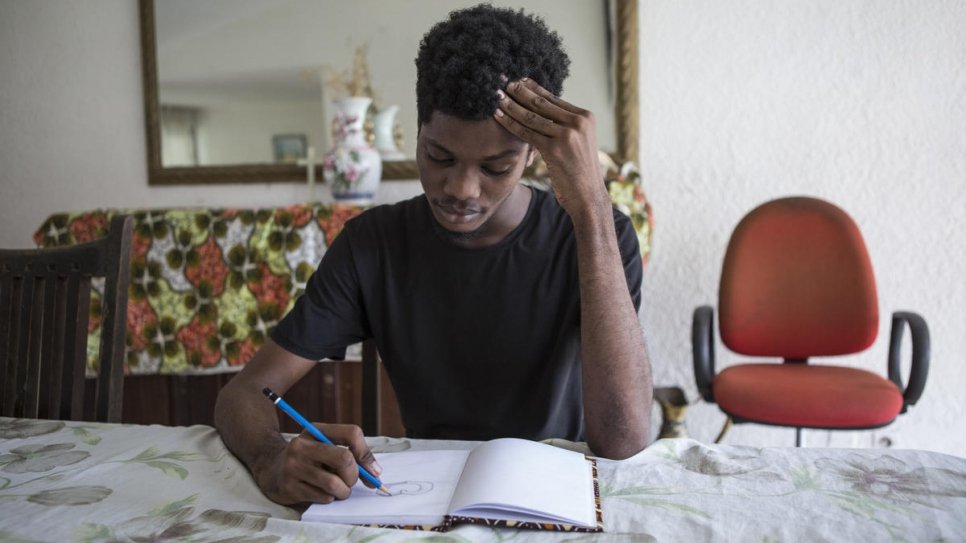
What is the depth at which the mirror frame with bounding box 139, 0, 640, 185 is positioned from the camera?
2.47 metres

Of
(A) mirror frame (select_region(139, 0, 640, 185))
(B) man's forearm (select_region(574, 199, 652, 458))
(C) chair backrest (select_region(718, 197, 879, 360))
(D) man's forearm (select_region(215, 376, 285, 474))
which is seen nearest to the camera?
(D) man's forearm (select_region(215, 376, 285, 474))

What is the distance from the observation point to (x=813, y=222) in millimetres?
2086

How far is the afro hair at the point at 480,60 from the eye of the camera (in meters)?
0.99

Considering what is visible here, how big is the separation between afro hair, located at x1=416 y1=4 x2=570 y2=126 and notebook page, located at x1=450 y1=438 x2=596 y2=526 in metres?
0.46

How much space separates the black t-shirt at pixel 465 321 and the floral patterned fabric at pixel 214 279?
1057 mm

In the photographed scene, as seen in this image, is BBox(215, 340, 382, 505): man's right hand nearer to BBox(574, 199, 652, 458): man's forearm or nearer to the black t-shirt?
the black t-shirt

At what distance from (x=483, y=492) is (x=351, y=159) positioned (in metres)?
1.82

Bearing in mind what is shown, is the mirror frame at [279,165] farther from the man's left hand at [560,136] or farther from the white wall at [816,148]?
the man's left hand at [560,136]

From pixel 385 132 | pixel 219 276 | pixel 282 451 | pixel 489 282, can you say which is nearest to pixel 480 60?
pixel 489 282

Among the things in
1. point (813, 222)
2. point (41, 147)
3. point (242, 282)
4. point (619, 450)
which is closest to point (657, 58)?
point (813, 222)

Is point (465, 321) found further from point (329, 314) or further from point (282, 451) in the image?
point (282, 451)

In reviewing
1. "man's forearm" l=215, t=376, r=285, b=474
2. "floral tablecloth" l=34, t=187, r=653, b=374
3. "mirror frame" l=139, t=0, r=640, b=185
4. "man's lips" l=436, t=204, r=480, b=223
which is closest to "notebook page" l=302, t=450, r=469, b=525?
"man's forearm" l=215, t=376, r=285, b=474

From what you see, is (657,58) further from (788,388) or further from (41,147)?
(41,147)

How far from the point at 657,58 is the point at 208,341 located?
1703mm
